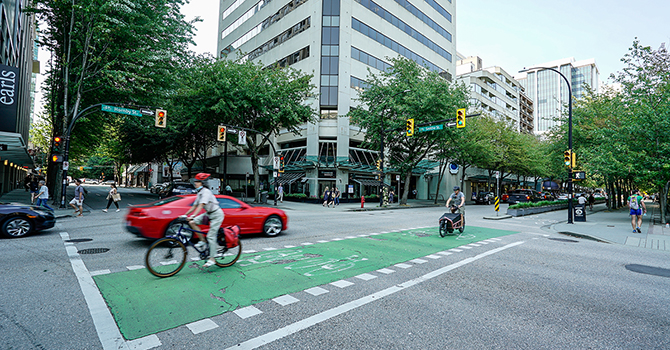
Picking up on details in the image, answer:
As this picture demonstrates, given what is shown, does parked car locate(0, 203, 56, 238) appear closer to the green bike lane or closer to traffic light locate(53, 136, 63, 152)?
the green bike lane

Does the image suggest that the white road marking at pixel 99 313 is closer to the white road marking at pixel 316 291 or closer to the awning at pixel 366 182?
the white road marking at pixel 316 291

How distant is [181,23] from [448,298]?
2514cm

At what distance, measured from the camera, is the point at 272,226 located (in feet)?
34.9

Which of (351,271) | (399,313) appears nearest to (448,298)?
(399,313)

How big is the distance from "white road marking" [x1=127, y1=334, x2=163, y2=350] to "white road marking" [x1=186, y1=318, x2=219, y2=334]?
37 centimetres

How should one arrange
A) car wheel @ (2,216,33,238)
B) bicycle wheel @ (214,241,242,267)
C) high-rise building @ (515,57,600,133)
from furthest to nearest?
high-rise building @ (515,57,600,133), car wheel @ (2,216,33,238), bicycle wheel @ (214,241,242,267)

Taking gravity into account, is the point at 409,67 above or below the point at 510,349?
above

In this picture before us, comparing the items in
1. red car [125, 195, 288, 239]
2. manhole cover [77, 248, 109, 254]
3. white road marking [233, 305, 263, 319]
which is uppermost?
red car [125, 195, 288, 239]

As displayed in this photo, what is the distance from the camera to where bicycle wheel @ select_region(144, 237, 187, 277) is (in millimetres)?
5631

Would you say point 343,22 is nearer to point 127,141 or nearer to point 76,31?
point 76,31

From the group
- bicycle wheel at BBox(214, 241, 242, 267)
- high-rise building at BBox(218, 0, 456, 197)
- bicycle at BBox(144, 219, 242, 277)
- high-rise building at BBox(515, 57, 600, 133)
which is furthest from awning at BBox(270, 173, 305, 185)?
high-rise building at BBox(515, 57, 600, 133)

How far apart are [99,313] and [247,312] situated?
185 cm

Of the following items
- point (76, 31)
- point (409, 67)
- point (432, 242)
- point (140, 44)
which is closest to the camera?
point (432, 242)

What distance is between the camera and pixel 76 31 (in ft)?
59.9
